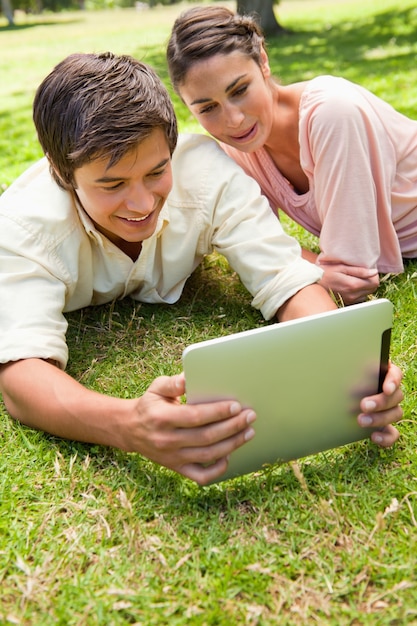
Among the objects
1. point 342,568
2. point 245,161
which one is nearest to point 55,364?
point 342,568

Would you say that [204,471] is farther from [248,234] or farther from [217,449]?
[248,234]

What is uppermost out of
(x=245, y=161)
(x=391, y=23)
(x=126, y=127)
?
(x=126, y=127)

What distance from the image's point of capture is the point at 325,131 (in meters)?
2.68

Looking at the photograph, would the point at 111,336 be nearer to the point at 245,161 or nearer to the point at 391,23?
the point at 245,161

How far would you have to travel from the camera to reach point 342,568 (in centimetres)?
162

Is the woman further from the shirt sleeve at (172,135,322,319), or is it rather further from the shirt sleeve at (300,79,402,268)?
the shirt sleeve at (172,135,322,319)

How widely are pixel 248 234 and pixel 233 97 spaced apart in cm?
61

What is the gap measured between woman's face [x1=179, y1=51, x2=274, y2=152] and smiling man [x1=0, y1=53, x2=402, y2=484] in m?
0.16

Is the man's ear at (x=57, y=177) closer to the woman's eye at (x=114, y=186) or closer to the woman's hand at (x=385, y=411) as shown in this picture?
the woman's eye at (x=114, y=186)

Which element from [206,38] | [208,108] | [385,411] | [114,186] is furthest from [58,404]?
[206,38]

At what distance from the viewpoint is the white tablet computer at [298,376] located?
5.44 ft

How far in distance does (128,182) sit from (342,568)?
50.4 inches

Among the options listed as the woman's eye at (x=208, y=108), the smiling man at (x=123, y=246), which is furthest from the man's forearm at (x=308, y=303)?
the woman's eye at (x=208, y=108)

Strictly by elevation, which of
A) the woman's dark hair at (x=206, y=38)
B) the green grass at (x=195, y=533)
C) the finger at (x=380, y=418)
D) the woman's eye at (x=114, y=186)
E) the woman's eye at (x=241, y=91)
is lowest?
the green grass at (x=195, y=533)
